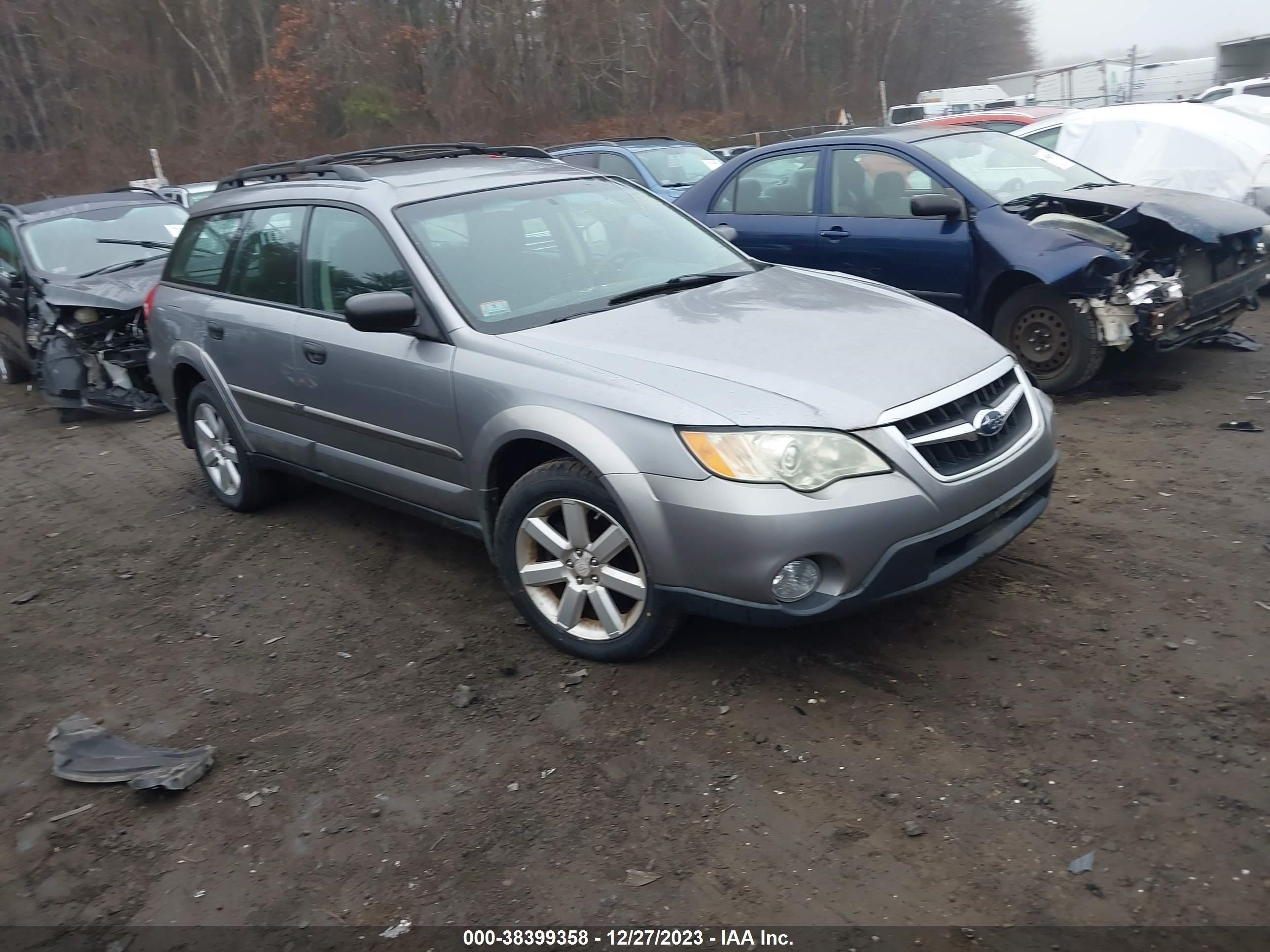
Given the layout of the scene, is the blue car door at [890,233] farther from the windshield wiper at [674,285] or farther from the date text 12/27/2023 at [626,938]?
the date text 12/27/2023 at [626,938]

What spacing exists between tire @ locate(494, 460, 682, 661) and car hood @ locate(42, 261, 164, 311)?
6.24 metres

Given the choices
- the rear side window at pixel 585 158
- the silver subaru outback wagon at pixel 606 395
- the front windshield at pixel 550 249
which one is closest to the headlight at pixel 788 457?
the silver subaru outback wagon at pixel 606 395

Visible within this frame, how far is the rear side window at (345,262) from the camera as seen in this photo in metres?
4.55

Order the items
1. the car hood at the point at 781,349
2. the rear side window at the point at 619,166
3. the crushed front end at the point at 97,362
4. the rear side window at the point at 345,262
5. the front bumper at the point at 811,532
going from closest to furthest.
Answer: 1. the front bumper at the point at 811,532
2. the car hood at the point at 781,349
3. the rear side window at the point at 345,262
4. the crushed front end at the point at 97,362
5. the rear side window at the point at 619,166

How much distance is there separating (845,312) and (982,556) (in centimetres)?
116

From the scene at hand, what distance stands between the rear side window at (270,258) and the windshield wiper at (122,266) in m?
4.74

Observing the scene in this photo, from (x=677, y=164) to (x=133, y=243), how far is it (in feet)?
20.7

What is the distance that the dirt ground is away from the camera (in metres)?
2.85

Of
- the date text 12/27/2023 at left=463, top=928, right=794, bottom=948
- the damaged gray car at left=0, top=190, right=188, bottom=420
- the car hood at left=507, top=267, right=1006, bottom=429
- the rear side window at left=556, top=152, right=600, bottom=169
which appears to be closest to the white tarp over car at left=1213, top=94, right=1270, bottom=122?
the rear side window at left=556, top=152, right=600, bottom=169

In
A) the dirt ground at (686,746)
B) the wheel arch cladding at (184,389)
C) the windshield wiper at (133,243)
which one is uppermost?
the windshield wiper at (133,243)

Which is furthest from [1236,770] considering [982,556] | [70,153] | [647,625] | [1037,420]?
[70,153]

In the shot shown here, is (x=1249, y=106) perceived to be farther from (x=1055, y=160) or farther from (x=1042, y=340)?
(x=1042, y=340)

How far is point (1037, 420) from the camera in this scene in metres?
4.10

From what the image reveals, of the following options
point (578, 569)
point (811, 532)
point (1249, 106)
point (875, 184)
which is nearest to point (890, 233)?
point (875, 184)
